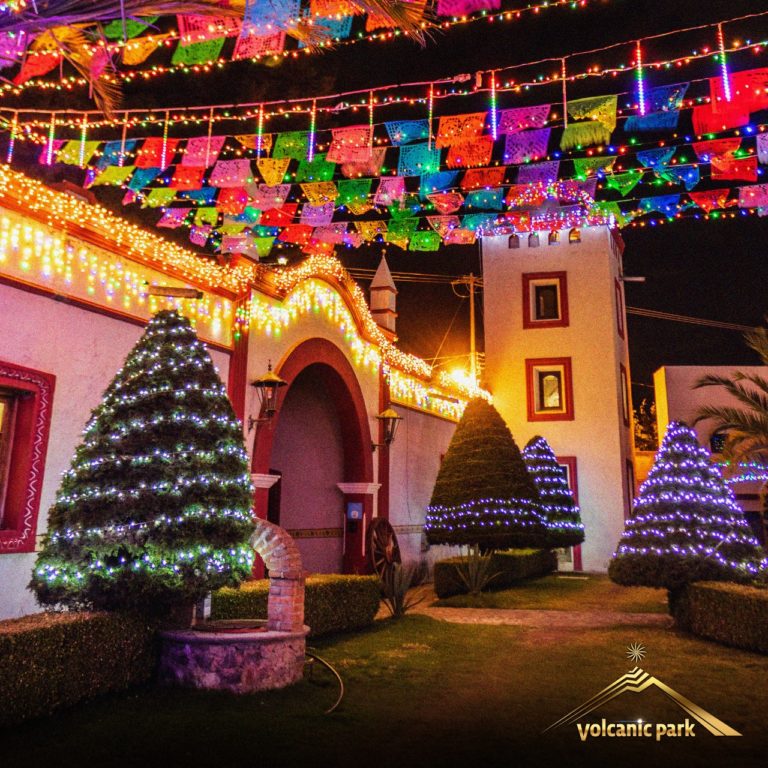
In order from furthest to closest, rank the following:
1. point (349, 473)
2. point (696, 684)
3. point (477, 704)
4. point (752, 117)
Answer: 1. point (349, 473)
2. point (752, 117)
3. point (696, 684)
4. point (477, 704)

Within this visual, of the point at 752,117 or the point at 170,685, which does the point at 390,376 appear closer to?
the point at 752,117

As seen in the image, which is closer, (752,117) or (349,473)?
(752,117)

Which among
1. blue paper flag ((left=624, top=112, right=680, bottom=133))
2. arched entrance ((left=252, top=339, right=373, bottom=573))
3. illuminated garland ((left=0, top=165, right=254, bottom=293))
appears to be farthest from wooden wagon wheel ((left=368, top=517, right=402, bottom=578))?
blue paper flag ((left=624, top=112, right=680, bottom=133))

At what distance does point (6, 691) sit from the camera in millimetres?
5113

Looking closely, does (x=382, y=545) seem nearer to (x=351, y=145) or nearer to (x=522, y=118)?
(x=351, y=145)

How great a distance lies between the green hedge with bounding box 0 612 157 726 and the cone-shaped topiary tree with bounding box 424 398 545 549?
9362 mm

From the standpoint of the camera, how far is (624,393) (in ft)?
72.6

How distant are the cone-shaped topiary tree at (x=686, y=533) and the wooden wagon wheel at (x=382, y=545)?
5108 mm

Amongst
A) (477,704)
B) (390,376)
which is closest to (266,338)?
(390,376)

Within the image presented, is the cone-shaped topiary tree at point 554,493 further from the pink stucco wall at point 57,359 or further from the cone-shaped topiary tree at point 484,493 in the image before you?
the pink stucco wall at point 57,359

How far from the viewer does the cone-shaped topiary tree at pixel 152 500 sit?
6238mm

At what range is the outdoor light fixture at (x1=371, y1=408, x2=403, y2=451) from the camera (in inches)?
587

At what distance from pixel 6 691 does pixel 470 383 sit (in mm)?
17623

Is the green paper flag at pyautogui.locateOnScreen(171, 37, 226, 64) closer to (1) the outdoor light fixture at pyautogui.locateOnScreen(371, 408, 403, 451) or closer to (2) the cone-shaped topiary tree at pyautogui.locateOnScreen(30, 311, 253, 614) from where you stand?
(2) the cone-shaped topiary tree at pyautogui.locateOnScreen(30, 311, 253, 614)
